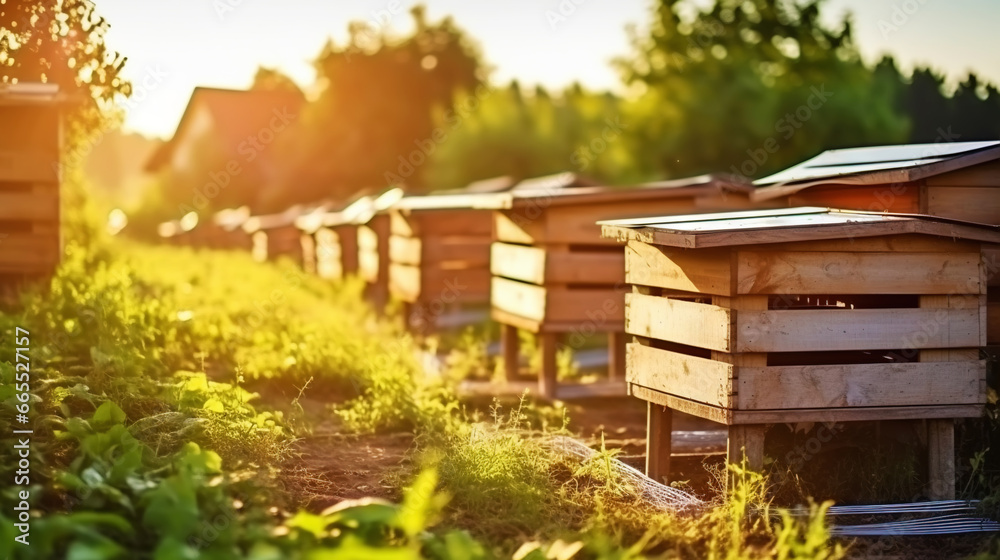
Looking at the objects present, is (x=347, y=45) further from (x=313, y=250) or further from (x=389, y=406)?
(x=389, y=406)

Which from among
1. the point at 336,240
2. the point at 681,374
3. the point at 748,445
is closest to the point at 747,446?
the point at 748,445

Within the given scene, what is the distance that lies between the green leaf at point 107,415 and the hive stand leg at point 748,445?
3170 millimetres

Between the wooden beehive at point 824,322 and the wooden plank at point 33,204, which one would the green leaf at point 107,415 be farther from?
the wooden plank at point 33,204

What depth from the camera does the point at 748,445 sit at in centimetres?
577

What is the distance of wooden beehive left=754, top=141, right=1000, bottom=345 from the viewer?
6781mm

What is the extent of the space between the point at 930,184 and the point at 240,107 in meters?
43.1

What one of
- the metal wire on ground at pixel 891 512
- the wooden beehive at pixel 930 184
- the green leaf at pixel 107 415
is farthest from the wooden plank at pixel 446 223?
the green leaf at pixel 107 415

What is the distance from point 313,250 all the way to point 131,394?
15.1 metres

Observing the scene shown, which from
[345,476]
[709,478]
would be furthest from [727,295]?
[345,476]

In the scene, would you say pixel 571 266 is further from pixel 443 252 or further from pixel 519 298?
pixel 443 252

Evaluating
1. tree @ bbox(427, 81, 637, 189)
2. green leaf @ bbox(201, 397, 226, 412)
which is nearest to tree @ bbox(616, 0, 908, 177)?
tree @ bbox(427, 81, 637, 189)

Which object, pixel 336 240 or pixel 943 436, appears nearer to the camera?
pixel 943 436

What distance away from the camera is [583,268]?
9.45 metres

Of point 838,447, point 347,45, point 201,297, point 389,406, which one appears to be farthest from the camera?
point 347,45
